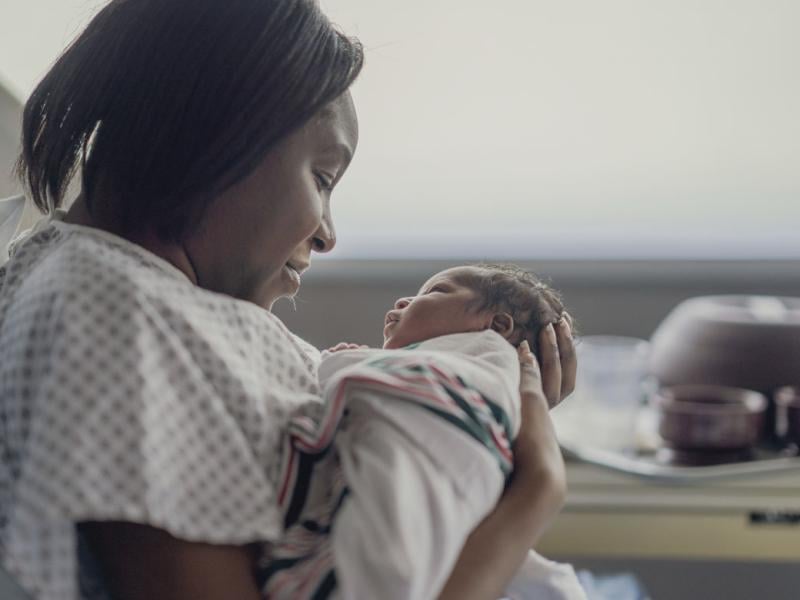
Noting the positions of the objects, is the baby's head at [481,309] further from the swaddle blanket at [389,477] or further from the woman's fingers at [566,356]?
the swaddle blanket at [389,477]

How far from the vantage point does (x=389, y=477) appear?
635mm

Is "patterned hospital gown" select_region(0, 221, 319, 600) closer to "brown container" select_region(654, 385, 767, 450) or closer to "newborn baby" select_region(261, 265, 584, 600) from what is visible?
"newborn baby" select_region(261, 265, 584, 600)

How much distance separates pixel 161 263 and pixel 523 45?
107 centimetres

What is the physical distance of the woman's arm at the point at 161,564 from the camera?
0.64 metres

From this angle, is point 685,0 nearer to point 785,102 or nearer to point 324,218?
point 785,102

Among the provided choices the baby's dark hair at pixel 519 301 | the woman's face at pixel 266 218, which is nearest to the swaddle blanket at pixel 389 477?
the woman's face at pixel 266 218

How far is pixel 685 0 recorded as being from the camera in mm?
1628

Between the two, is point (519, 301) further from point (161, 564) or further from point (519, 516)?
point (161, 564)

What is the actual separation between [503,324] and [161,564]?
0.45 metres

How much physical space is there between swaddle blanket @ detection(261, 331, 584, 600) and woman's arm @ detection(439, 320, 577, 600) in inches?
1.1

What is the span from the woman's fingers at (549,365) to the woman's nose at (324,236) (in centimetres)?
24

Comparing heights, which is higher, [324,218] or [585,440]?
[324,218]

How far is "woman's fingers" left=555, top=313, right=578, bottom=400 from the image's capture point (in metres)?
1.01

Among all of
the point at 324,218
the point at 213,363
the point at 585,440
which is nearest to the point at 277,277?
the point at 324,218
